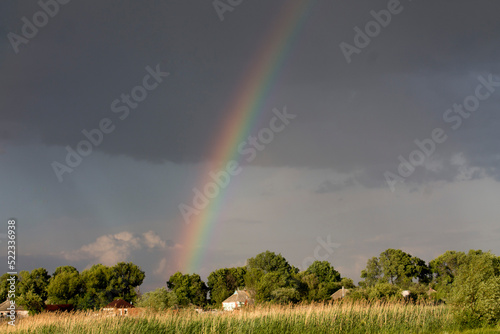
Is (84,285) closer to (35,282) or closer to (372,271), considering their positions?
(35,282)

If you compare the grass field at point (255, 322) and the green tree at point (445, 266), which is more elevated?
the green tree at point (445, 266)

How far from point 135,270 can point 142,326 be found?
11327 cm

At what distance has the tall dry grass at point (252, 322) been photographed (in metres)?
25.7

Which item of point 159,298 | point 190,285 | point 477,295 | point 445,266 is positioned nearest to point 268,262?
point 190,285

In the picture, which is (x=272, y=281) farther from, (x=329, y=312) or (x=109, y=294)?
(x=329, y=312)

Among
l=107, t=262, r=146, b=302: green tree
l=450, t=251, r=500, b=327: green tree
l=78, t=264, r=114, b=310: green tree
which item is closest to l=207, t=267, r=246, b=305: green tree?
l=107, t=262, r=146, b=302: green tree

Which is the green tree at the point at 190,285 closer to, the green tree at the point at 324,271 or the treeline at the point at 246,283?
the treeline at the point at 246,283

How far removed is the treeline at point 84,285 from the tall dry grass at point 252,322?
90.3m

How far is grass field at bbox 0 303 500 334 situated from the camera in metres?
25.7

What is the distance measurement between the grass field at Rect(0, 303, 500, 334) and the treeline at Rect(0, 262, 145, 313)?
297ft

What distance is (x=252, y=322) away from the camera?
27.0m

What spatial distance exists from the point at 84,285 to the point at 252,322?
107097 mm

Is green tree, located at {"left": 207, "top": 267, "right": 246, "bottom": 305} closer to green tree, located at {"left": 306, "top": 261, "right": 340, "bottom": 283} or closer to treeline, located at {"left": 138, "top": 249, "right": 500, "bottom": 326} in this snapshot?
treeline, located at {"left": 138, "top": 249, "right": 500, "bottom": 326}

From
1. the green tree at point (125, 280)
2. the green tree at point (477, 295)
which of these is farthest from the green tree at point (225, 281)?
the green tree at point (477, 295)
